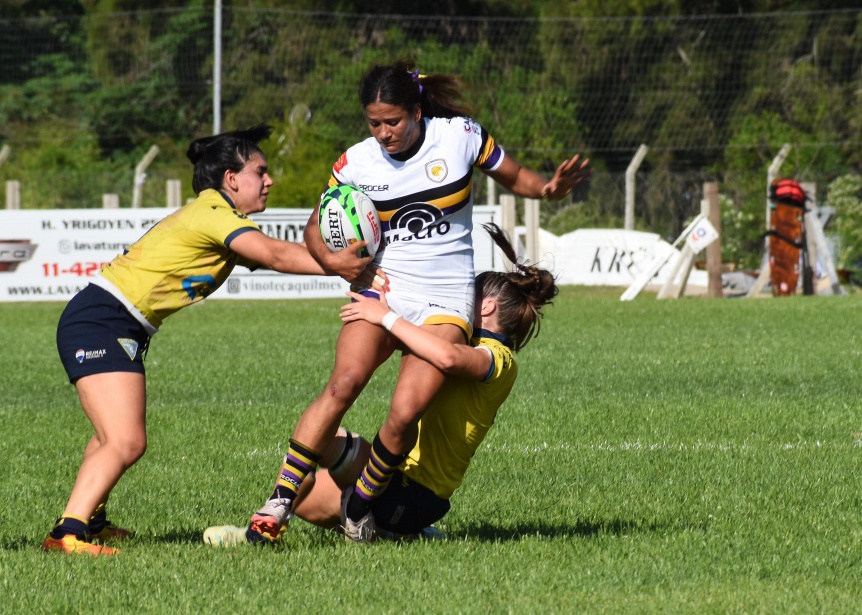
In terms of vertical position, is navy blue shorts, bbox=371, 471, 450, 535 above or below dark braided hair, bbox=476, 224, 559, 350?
below

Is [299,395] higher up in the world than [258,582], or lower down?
lower down

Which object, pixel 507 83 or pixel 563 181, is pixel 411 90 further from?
pixel 507 83

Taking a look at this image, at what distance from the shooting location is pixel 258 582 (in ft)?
15.7

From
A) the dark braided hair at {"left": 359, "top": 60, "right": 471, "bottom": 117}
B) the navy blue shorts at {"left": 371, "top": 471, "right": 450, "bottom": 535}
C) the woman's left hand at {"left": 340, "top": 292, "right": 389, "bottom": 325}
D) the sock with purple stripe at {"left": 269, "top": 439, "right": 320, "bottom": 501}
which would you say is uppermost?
the dark braided hair at {"left": 359, "top": 60, "right": 471, "bottom": 117}

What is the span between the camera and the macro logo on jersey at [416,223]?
18.2 ft

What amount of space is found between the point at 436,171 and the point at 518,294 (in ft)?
2.08

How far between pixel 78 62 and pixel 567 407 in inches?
1676

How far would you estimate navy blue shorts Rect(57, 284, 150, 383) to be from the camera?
17.5ft

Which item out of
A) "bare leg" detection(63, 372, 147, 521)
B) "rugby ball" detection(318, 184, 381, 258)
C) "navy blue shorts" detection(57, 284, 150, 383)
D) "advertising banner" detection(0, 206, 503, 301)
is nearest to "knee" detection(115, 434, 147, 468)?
"bare leg" detection(63, 372, 147, 521)

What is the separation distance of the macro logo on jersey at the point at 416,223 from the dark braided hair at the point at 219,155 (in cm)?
67

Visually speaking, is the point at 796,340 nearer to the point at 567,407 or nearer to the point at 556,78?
the point at 567,407

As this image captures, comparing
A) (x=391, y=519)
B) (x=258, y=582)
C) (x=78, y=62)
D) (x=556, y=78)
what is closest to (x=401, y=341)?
(x=391, y=519)

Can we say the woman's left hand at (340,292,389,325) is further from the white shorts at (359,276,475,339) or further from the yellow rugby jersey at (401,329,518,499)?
the yellow rugby jersey at (401,329,518,499)

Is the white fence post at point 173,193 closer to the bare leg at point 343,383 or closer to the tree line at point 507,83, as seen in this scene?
the tree line at point 507,83
